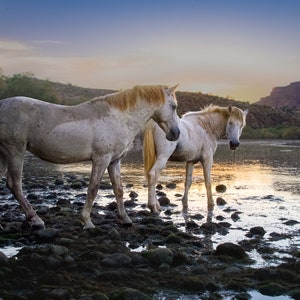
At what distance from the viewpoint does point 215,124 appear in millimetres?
12797

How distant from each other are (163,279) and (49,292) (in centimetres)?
130

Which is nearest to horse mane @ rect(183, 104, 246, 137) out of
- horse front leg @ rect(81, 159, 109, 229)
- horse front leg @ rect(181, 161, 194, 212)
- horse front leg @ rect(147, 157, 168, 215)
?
horse front leg @ rect(181, 161, 194, 212)

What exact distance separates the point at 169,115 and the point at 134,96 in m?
0.71

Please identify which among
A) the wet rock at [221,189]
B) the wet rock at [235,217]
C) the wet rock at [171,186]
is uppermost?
the wet rock at [235,217]

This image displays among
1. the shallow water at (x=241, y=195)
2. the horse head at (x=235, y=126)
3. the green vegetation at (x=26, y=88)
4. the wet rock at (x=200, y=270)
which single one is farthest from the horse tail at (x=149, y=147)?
the green vegetation at (x=26, y=88)

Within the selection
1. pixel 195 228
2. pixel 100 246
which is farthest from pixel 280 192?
pixel 100 246

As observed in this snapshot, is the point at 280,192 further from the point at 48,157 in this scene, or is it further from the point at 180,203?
the point at 48,157

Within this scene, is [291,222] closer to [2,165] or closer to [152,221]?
[152,221]

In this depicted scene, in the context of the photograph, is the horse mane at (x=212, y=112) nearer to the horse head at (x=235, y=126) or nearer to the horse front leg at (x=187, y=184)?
the horse head at (x=235, y=126)

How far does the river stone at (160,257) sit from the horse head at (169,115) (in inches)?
124

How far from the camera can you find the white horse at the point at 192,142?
11.6 metres

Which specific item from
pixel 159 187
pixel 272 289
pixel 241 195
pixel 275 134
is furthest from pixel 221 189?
pixel 275 134

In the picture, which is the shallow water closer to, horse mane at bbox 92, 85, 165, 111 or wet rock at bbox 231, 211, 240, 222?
wet rock at bbox 231, 211, 240, 222

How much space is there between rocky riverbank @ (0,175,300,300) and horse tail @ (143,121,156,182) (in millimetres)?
2824
